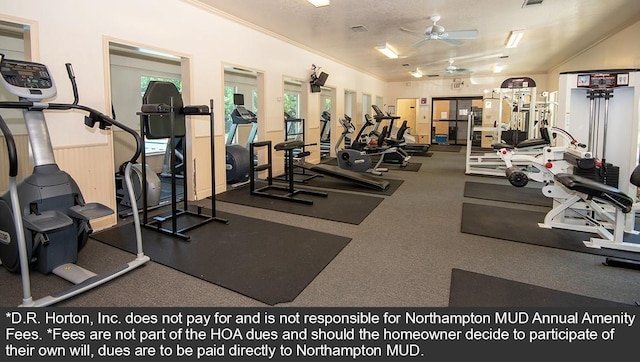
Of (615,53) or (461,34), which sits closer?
(461,34)

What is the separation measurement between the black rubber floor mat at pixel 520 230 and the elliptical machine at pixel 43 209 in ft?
11.9

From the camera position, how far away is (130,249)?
11.3ft

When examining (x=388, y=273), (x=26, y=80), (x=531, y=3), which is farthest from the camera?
(x=531, y=3)

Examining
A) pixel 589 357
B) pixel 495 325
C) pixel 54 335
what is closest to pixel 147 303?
pixel 54 335

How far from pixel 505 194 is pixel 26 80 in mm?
6278

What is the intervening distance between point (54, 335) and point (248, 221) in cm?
240

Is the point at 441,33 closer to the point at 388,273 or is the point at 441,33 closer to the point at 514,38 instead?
the point at 514,38

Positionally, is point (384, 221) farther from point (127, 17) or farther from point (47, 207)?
point (127, 17)

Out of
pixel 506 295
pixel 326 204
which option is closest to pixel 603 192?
pixel 506 295

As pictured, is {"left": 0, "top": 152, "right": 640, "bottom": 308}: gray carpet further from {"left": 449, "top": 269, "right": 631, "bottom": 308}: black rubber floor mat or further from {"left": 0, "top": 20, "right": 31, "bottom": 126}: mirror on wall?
{"left": 0, "top": 20, "right": 31, "bottom": 126}: mirror on wall

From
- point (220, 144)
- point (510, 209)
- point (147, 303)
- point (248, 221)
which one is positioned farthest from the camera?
point (220, 144)

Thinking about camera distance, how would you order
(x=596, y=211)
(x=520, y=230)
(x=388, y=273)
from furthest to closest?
(x=520, y=230), (x=596, y=211), (x=388, y=273)

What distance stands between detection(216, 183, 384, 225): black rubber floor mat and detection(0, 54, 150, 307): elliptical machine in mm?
2215

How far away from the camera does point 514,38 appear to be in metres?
7.20
